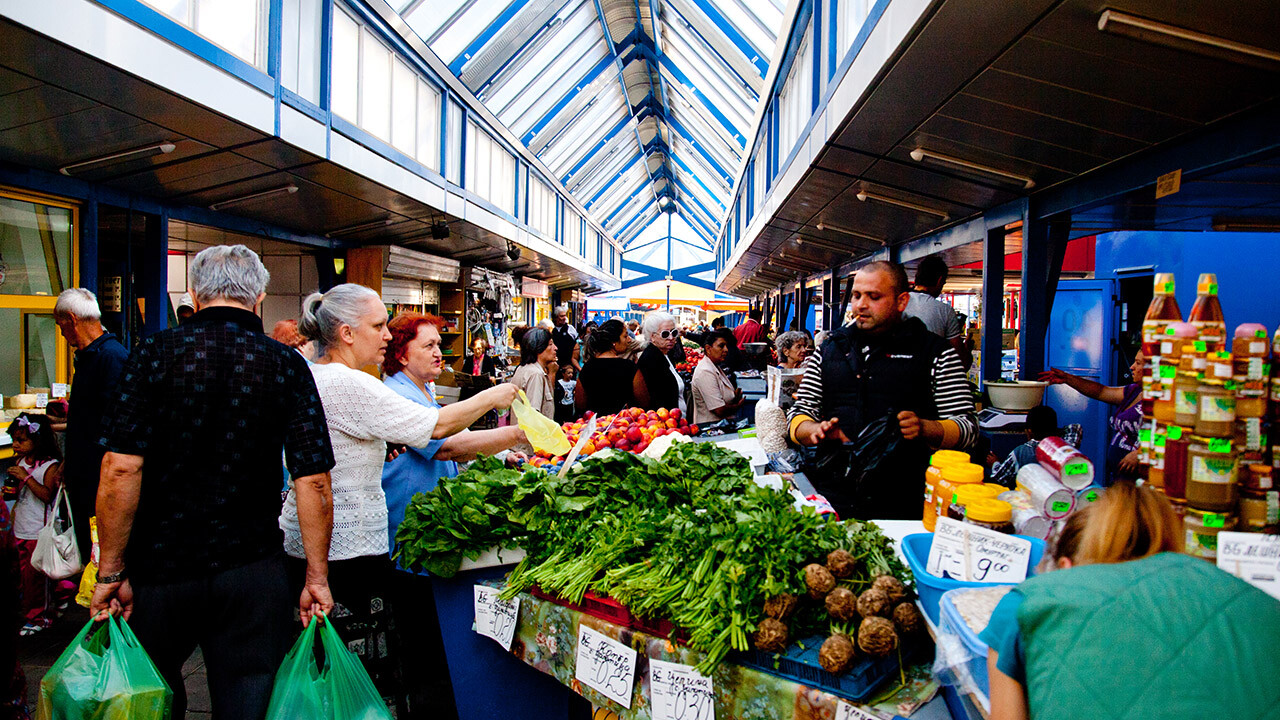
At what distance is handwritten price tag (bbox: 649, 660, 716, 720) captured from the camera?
1.76 metres

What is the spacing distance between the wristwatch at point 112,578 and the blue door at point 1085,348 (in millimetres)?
8003

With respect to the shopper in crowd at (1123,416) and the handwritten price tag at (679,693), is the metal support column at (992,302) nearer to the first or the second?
the shopper in crowd at (1123,416)

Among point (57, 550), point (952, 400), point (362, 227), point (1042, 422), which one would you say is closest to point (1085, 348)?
point (1042, 422)

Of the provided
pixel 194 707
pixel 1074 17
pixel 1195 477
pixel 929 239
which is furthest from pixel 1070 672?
pixel 929 239

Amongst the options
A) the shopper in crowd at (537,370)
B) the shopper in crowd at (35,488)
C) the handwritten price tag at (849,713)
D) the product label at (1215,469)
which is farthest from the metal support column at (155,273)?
the product label at (1215,469)

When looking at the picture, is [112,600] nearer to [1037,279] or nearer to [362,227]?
[1037,279]

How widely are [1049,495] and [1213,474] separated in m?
A: 0.35

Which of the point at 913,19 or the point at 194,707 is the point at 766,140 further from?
the point at 194,707

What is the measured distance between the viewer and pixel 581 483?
255 cm

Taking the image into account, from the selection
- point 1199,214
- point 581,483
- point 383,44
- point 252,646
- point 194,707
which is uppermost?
point 383,44

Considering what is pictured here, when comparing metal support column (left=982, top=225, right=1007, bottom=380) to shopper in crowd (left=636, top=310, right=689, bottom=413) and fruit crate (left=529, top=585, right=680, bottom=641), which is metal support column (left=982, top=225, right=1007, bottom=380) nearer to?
shopper in crowd (left=636, top=310, right=689, bottom=413)

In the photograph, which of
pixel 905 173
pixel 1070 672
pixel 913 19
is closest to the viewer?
pixel 1070 672

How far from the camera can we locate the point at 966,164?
436cm

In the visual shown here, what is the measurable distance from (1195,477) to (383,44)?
7974 mm
